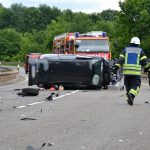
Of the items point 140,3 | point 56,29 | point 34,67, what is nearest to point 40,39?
point 56,29

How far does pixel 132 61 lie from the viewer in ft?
52.6

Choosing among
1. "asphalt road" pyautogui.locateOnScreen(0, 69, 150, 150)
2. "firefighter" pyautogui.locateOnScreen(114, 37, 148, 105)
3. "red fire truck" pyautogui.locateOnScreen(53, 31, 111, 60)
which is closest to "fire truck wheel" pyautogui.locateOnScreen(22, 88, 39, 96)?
"firefighter" pyautogui.locateOnScreen(114, 37, 148, 105)

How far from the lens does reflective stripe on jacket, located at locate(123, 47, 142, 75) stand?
1589 cm

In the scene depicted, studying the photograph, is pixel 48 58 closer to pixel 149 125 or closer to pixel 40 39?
pixel 149 125

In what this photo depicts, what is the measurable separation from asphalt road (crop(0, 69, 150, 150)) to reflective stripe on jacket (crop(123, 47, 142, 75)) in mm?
1385

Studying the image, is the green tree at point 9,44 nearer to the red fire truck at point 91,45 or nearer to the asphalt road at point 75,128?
the red fire truck at point 91,45

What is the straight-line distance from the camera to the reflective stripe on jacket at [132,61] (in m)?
15.9

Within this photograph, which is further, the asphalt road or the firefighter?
the firefighter

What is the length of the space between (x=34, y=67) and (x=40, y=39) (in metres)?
109

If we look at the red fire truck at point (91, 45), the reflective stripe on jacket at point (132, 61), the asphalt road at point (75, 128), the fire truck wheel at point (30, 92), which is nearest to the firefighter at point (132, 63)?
the reflective stripe on jacket at point (132, 61)

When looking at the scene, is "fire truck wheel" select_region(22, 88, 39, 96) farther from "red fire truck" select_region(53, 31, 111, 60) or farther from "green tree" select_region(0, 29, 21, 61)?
"green tree" select_region(0, 29, 21, 61)

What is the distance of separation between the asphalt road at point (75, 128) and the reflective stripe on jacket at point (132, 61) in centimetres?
138

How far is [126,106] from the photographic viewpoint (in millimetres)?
15047

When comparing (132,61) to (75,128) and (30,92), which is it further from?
(75,128)
